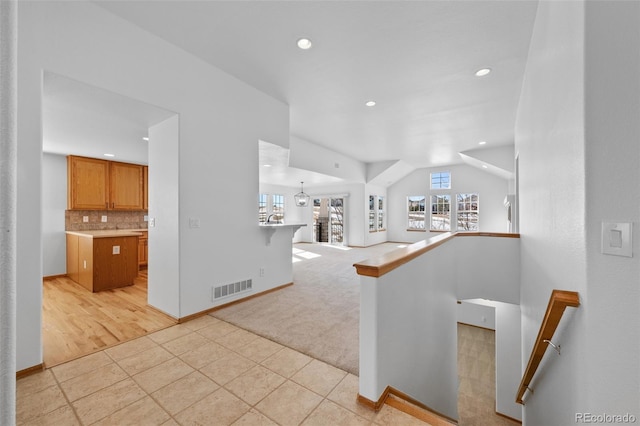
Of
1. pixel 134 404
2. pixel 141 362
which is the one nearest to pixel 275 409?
pixel 134 404

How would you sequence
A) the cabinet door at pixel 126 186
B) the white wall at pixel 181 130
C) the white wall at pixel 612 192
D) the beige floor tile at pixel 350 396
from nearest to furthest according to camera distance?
the white wall at pixel 612 192 → the beige floor tile at pixel 350 396 → the white wall at pixel 181 130 → the cabinet door at pixel 126 186

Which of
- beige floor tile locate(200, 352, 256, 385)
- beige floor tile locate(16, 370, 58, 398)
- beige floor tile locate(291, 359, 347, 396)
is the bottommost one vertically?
beige floor tile locate(291, 359, 347, 396)

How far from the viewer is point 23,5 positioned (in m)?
1.89

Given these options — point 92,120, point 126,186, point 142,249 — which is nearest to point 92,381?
point 92,120

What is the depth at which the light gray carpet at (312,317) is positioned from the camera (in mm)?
2354

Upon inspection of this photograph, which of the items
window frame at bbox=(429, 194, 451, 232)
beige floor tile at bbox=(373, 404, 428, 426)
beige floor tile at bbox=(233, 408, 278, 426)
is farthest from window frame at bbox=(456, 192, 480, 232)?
beige floor tile at bbox=(233, 408, 278, 426)

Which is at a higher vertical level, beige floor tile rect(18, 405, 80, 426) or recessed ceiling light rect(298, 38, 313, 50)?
recessed ceiling light rect(298, 38, 313, 50)

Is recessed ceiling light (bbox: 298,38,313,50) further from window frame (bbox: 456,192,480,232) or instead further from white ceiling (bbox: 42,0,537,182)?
window frame (bbox: 456,192,480,232)

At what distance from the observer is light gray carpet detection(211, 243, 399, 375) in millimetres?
2354

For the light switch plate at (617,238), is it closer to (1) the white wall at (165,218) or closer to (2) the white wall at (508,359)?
(1) the white wall at (165,218)

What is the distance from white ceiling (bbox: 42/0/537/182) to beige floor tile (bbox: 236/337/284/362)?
297 cm

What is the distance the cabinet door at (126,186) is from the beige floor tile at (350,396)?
582cm

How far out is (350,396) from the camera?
1.75 metres

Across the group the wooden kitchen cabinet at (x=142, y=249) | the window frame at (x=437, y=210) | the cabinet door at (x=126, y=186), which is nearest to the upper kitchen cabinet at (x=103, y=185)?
the cabinet door at (x=126, y=186)
